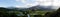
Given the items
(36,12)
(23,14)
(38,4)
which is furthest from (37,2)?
(23,14)

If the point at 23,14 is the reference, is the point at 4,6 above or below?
above

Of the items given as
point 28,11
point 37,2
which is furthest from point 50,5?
point 28,11

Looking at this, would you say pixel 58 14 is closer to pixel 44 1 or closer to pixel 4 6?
pixel 44 1

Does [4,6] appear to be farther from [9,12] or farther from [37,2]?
[37,2]

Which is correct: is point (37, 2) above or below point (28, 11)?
above

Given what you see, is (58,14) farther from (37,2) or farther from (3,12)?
(3,12)

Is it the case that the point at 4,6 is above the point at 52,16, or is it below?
above

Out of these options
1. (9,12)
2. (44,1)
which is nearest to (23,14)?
(9,12)
